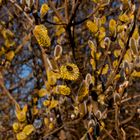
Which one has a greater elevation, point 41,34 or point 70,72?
point 41,34

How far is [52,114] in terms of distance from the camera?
2250 millimetres

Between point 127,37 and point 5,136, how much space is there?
8.56 ft

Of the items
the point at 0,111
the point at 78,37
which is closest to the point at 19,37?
the point at 78,37

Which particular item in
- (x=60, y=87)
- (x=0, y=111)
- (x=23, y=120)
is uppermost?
(x=60, y=87)

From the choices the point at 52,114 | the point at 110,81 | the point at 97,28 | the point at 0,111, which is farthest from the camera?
the point at 0,111

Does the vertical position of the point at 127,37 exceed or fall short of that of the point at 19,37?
it exceeds it

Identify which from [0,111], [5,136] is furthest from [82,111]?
[0,111]

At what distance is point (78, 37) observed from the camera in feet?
15.3

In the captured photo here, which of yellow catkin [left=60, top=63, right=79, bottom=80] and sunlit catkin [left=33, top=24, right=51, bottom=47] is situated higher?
sunlit catkin [left=33, top=24, right=51, bottom=47]

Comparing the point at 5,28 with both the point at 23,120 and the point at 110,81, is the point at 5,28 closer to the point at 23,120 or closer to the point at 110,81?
the point at 23,120

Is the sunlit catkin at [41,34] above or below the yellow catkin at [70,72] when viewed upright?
above

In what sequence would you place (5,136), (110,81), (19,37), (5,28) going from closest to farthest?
(110,81), (5,28), (5,136), (19,37)

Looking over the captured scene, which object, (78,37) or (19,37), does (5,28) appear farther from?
(78,37)

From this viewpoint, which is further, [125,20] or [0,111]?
[0,111]
